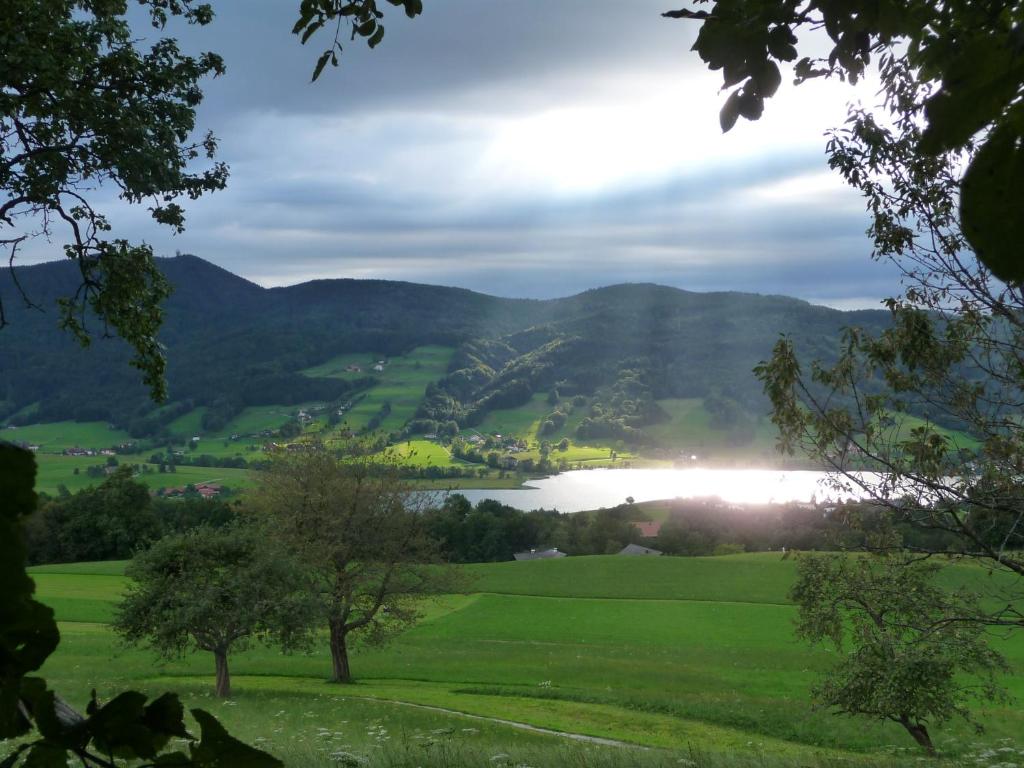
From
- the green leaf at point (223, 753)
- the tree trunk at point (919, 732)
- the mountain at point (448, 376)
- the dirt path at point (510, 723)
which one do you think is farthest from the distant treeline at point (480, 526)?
the mountain at point (448, 376)

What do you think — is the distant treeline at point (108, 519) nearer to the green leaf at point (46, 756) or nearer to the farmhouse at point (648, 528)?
the farmhouse at point (648, 528)

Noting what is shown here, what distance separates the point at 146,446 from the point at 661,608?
11061cm

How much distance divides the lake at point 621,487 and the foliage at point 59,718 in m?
70.7

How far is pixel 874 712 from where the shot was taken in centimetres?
1357

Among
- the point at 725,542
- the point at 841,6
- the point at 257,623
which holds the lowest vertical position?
the point at 725,542

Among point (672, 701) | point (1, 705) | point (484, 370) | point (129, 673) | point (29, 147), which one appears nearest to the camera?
point (1, 705)

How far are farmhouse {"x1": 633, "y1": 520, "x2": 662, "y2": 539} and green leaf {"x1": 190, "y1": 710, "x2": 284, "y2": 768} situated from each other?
223 ft

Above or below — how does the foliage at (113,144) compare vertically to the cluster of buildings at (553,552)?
above

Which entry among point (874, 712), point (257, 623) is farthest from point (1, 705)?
point (257, 623)

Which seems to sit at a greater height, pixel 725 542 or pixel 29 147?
pixel 29 147

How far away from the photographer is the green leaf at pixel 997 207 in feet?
1.85

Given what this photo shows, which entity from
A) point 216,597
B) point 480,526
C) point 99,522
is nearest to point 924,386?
point 216,597

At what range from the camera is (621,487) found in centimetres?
10700

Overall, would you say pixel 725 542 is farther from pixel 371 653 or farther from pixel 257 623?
pixel 257 623
